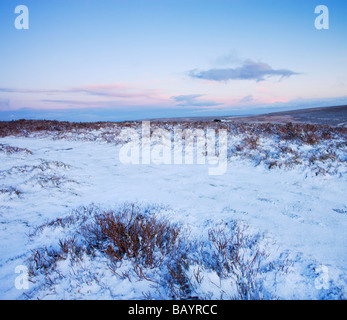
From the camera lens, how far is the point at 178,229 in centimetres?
321

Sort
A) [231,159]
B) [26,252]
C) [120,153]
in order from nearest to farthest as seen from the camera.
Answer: [26,252] → [231,159] → [120,153]

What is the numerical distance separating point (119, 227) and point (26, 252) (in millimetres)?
1377

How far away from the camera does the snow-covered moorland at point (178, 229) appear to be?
2.26 metres

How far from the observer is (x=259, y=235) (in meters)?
A: 3.28

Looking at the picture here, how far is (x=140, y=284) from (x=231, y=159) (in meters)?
6.78

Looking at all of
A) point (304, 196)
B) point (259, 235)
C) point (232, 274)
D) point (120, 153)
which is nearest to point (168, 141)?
point (120, 153)

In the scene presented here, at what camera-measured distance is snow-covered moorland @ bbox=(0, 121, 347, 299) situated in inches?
89.0

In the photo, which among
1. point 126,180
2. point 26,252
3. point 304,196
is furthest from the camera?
point 126,180

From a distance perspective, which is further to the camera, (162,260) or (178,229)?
(178,229)

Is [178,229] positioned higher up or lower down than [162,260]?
higher up

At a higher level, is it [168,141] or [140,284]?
[168,141]

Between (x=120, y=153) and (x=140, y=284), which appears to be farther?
(x=120, y=153)

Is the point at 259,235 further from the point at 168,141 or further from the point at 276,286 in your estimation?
the point at 168,141

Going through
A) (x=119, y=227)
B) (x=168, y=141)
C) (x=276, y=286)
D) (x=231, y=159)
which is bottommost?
(x=276, y=286)
